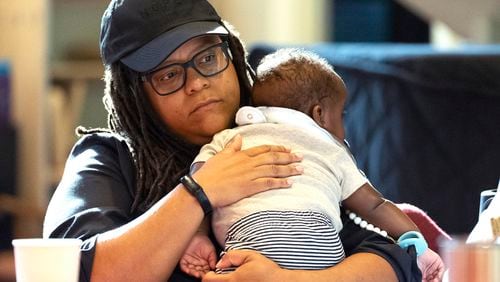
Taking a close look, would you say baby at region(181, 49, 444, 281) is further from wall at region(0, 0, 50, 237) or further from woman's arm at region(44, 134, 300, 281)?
wall at region(0, 0, 50, 237)

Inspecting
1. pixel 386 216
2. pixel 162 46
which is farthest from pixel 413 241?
pixel 162 46

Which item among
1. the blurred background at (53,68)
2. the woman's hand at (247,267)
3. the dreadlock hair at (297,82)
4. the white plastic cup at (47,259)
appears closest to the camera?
the white plastic cup at (47,259)

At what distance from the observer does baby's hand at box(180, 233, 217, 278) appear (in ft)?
5.88

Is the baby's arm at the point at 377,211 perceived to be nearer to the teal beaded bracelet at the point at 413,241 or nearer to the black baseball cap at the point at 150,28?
the teal beaded bracelet at the point at 413,241

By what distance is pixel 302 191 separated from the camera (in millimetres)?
1750

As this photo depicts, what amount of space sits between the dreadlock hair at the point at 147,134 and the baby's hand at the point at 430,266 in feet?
1.40

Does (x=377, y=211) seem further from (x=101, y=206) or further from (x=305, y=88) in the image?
(x=101, y=206)

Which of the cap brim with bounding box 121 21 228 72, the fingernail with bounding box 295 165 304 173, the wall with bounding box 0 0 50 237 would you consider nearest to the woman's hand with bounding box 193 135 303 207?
the fingernail with bounding box 295 165 304 173

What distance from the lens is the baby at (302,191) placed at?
1702 millimetres

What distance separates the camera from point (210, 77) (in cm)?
191

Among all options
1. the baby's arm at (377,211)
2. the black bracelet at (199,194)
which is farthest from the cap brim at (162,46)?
the baby's arm at (377,211)

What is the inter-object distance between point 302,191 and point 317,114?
174 mm

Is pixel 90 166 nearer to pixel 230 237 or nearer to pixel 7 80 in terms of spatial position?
pixel 230 237

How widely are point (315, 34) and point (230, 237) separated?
4555mm
